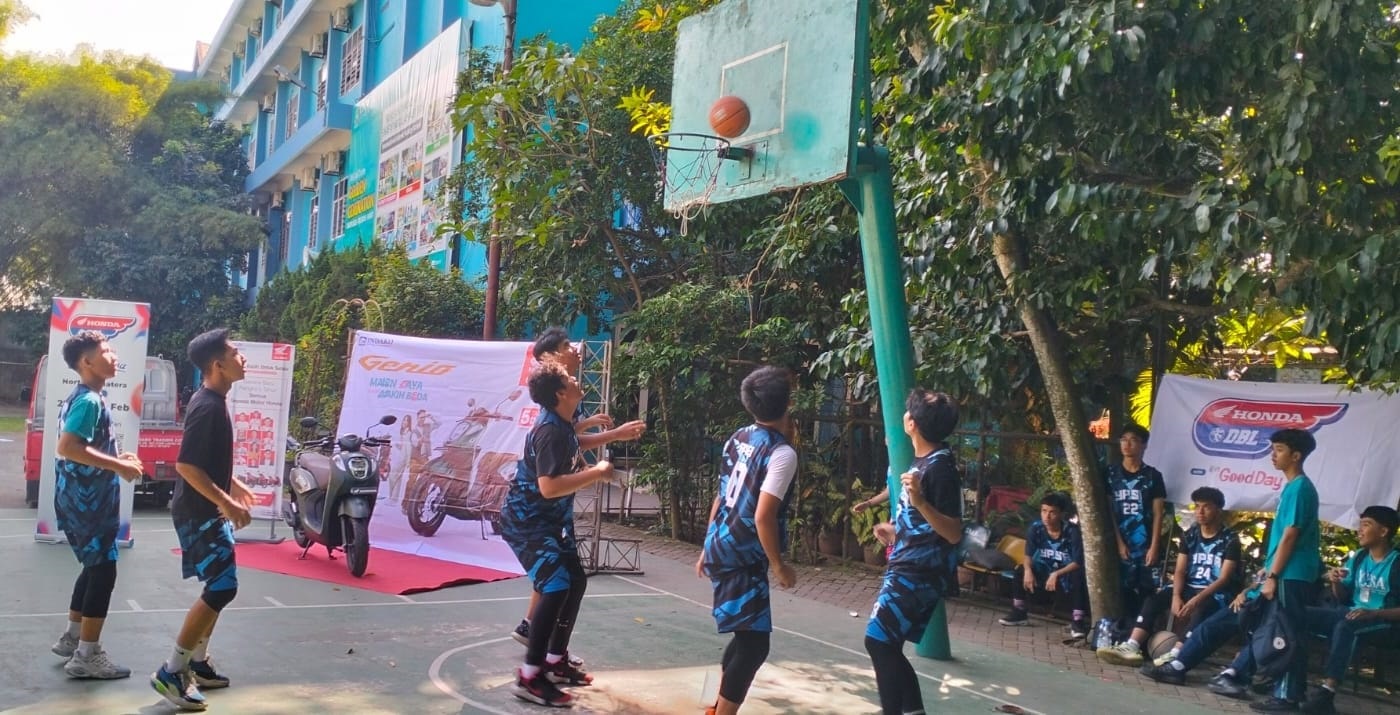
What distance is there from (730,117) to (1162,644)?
4460 millimetres

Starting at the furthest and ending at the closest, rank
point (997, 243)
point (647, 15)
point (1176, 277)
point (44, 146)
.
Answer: point (44, 146) → point (647, 15) → point (1176, 277) → point (997, 243)

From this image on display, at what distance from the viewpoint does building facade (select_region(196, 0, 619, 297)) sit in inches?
720

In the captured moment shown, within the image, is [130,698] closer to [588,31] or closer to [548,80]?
[548,80]

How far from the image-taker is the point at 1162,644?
7.07 m

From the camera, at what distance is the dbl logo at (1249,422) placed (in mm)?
7105

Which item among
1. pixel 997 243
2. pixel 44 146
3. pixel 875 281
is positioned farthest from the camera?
pixel 44 146

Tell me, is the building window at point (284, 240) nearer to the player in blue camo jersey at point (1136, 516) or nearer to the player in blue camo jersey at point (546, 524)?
the player in blue camo jersey at point (1136, 516)

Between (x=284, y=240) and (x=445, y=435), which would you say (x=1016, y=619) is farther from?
(x=284, y=240)

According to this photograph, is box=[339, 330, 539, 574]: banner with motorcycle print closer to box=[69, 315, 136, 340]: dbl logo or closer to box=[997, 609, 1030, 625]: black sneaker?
box=[69, 315, 136, 340]: dbl logo

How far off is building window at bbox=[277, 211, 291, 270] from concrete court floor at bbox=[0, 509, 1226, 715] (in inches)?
973

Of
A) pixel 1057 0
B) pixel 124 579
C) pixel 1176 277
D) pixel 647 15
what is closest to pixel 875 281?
pixel 1057 0

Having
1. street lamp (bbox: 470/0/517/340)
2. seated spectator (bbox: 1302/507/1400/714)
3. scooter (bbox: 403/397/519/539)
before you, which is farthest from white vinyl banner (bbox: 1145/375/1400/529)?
street lamp (bbox: 470/0/517/340)

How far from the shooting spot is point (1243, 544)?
26.4ft

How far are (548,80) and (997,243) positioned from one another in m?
5.61
